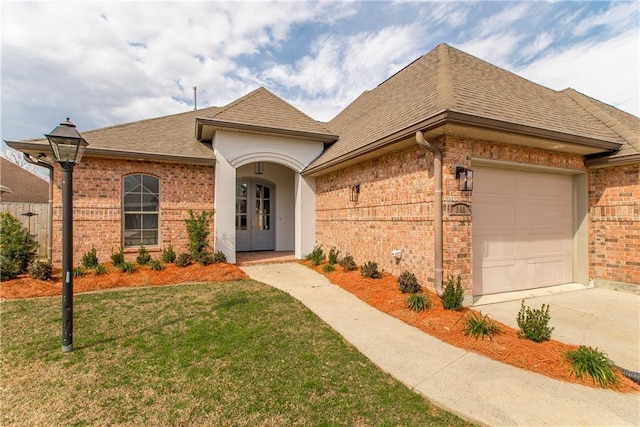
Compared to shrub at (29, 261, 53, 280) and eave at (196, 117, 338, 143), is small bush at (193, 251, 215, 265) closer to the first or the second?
shrub at (29, 261, 53, 280)

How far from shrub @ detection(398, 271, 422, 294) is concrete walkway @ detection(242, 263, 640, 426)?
94 centimetres

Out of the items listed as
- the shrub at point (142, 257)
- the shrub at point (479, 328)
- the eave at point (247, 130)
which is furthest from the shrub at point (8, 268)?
the shrub at point (479, 328)

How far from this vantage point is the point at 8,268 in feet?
22.7

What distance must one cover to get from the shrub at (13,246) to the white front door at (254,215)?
6.13m

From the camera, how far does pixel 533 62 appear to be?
35.6 feet

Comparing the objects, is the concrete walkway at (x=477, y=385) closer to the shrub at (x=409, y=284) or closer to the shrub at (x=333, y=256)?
the shrub at (x=409, y=284)

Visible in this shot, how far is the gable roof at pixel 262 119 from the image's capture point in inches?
359

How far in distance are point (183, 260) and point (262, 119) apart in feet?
16.4

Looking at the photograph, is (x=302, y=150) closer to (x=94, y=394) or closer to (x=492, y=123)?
(x=492, y=123)

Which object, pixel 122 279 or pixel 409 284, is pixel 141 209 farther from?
pixel 409 284

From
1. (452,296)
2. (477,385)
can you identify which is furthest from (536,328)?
(477,385)

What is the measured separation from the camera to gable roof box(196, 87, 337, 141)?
912 centimetres

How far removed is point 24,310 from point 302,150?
792cm

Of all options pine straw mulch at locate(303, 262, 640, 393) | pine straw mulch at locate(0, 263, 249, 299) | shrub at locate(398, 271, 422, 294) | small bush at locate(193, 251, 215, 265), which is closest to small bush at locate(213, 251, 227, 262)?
small bush at locate(193, 251, 215, 265)
